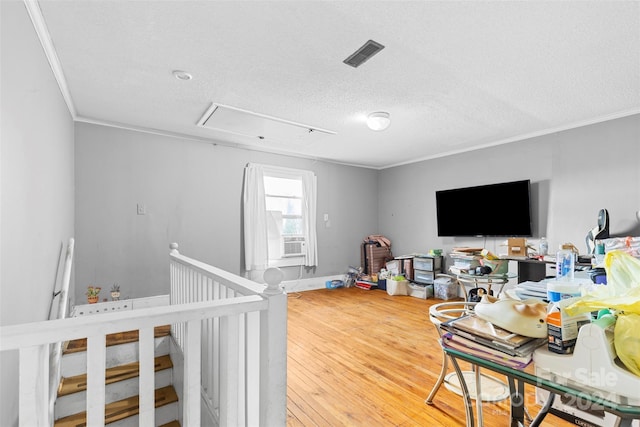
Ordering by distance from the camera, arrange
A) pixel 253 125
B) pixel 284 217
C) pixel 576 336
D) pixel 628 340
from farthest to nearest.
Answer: pixel 284 217 → pixel 253 125 → pixel 576 336 → pixel 628 340

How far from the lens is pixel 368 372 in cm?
233

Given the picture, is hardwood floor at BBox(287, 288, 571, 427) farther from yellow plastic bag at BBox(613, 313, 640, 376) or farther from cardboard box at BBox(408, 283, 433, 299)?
yellow plastic bag at BBox(613, 313, 640, 376)

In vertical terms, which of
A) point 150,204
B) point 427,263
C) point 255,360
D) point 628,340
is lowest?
point 427,263

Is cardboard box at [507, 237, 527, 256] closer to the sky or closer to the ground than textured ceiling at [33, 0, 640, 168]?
closer to the ground

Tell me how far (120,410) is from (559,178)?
4.90 m

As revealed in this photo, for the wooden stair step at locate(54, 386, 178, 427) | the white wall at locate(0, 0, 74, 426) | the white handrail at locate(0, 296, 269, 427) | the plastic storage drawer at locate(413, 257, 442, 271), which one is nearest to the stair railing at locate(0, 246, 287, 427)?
the white handrail at locate(0, 296, 269, 427)

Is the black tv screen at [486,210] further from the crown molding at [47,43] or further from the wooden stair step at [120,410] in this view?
the crown molding at [47,43]

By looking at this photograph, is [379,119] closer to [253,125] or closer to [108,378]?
[253,125]

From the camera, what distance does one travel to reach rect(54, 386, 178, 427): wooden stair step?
1845 millimetres

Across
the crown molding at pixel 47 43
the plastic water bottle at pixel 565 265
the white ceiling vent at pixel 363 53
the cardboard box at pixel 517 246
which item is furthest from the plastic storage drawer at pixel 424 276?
the crown molding at pixel 47 43

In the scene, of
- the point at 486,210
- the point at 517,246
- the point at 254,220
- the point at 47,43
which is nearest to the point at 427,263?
the point at 486,210

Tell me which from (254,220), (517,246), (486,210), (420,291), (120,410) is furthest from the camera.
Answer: (420,291)

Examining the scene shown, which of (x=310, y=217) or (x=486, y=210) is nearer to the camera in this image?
(x=486, y=210)

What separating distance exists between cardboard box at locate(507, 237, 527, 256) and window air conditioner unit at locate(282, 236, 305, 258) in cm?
301
